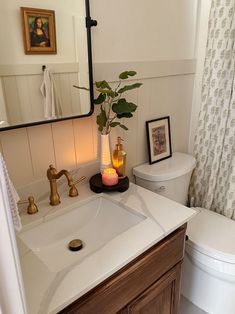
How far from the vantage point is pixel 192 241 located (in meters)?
1.39

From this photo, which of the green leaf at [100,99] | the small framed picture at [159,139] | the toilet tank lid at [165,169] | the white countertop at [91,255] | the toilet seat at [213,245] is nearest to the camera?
the white countertop at [91,255]

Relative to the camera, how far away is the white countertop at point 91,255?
0.68 m

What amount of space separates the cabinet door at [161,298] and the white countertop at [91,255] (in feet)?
0.73

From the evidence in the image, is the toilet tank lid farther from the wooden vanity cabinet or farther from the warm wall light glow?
the wooden vanity cabinet

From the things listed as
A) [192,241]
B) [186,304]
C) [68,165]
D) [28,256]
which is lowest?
[186,304]

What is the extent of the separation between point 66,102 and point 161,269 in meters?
0.76

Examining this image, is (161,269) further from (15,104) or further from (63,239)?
(15,104)

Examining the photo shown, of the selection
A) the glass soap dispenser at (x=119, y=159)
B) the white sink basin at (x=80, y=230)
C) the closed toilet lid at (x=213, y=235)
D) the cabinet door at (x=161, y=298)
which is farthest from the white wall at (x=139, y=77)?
the cabinet door at (x=161, y=298)

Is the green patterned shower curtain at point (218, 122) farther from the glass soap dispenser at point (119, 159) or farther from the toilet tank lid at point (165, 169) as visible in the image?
the glass soap dispenser at point (119, 159)

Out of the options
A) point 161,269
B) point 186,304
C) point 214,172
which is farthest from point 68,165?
point 186,304

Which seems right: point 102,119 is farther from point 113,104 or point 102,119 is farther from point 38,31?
point 38,31

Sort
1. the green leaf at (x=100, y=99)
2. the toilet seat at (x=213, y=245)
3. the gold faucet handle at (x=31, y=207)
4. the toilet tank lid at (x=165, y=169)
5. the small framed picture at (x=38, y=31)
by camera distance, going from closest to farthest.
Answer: the small framed picture at (x=38, y=31) < the gold faucet handle at (x=31, y=207) < the green leaf at (x=100, y=99) < the toilet seat at (x=213, y=245) < the toilet tank lid at (x=165, y=169)

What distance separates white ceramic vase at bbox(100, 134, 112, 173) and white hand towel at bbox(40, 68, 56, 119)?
0.25 metres

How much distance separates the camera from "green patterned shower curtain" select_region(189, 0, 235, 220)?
1.46 m
